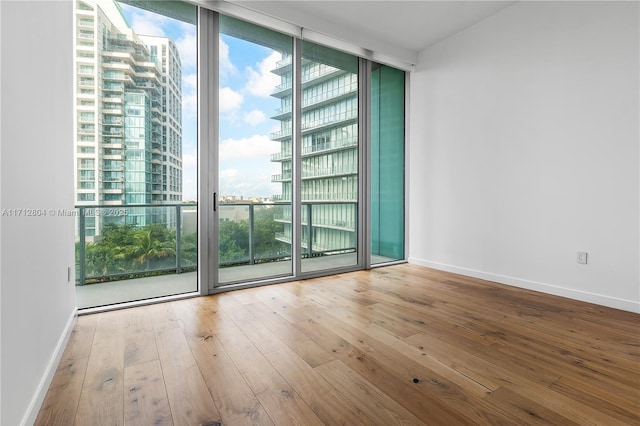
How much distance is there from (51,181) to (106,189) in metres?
0.90

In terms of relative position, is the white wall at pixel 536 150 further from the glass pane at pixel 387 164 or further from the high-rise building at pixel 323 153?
the high-rise building at pixel 323 153

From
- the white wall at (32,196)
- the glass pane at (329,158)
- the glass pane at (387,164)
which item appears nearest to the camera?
the white wall at (32,196)

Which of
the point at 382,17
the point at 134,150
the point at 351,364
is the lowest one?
the point at 351,364

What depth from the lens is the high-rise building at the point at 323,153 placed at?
3443 mm

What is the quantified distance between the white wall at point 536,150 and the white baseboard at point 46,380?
3.64 metres

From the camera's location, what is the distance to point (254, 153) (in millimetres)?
3256

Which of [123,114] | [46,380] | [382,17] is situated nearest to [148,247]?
[123,114]

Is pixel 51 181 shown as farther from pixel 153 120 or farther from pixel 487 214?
pixel 487 214

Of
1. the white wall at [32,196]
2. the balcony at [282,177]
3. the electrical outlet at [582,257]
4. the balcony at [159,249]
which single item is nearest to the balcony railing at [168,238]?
the balcony at [159,249]

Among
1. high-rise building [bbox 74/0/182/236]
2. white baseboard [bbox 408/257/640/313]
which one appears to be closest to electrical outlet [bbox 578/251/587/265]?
white baseboard [bbox 408/257/640/313]

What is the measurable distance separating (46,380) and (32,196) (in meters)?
0.84

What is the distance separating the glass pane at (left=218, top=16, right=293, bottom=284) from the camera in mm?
3098

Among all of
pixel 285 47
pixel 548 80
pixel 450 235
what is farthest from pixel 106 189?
pixel 548 80

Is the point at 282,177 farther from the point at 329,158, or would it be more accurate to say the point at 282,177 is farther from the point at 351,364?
the point at 351,364
